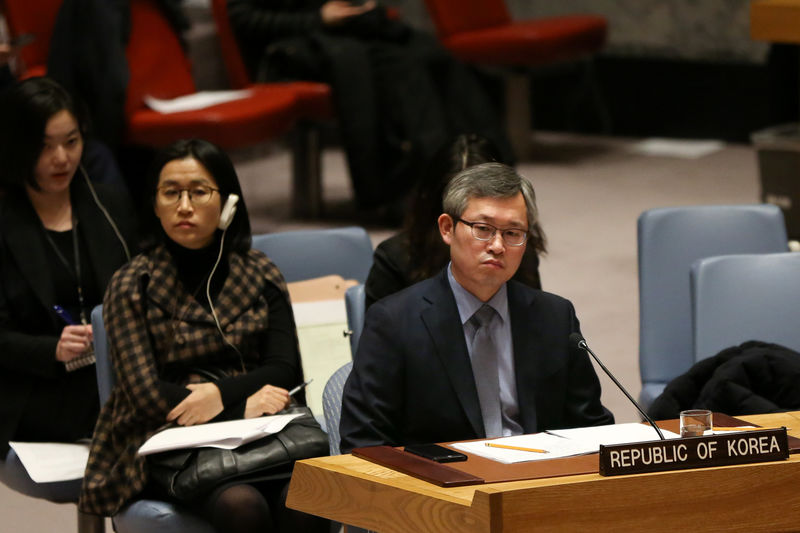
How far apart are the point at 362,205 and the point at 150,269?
3.55 m

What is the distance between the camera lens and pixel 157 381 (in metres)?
3.09

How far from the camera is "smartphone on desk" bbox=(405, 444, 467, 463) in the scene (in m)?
2.22

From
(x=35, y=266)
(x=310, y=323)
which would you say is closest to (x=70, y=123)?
(x=35, y=266)

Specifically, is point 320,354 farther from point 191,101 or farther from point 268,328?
point 191,101

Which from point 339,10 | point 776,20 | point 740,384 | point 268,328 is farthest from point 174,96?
point 740,384

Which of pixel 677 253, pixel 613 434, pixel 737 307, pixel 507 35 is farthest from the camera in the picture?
pixel 507 35

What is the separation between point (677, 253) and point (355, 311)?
998 millimetres

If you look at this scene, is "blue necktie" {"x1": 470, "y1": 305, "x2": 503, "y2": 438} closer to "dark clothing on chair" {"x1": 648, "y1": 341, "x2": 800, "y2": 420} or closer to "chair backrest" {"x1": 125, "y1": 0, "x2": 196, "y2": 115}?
"dark clothing on chair" {"x1": 648, "y1": 341, "x2": 800, "y2": 420}

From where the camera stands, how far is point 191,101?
6332mm

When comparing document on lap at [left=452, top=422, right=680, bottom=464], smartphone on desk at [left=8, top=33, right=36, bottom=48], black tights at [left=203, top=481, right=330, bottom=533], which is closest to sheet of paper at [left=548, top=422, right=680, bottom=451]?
document on lap at [left=452, top=422, right=680, bottom=464]

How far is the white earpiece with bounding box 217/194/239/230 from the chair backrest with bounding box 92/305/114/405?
348 millimetres

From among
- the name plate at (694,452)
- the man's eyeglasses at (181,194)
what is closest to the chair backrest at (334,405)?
the man's eyeglasses at (181,194)

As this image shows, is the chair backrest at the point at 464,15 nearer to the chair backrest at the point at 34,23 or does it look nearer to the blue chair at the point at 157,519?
the chair backrest at the point at 34,23

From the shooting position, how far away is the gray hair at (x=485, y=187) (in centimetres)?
265
